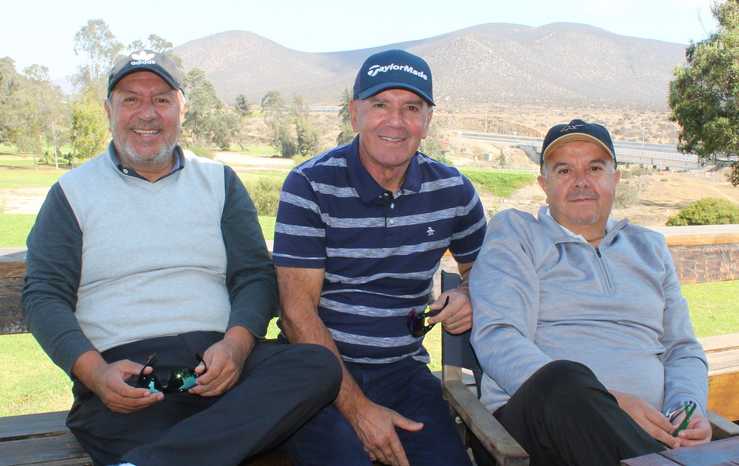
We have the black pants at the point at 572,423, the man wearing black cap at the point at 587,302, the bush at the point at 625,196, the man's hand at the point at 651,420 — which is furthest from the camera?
the bush at the point at 625,196

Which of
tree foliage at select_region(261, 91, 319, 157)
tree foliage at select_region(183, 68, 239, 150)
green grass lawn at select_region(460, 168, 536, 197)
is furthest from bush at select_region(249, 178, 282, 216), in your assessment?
tree foliage at select_region(183, 68, 239, 150)

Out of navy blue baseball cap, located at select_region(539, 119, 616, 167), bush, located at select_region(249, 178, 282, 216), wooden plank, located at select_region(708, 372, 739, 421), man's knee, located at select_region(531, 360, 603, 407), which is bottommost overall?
bush, located at select_region(249, 178, 282, 216)

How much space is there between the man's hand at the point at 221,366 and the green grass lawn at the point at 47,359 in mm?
2571

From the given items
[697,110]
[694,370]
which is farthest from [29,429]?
[697,110]

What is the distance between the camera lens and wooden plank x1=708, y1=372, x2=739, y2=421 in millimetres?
3232

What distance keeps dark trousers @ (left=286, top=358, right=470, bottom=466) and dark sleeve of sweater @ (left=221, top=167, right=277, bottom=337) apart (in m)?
0.42

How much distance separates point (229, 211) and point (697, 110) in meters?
25.0

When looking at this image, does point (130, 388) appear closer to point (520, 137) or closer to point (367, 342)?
point (367, 342)

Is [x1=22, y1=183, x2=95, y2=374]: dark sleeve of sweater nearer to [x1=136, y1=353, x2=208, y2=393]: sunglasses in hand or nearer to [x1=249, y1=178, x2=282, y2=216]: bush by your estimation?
[x1=136, y1=353, x2=208, y2=393]: sunglasses in hand

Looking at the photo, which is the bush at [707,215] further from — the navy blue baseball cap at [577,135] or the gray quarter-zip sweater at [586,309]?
the navy blue baseball cap at [577,135]

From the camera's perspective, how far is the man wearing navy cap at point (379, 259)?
8.79 ft

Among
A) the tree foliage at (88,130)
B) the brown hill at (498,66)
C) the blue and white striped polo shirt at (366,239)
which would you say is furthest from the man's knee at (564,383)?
the brown hill at (498,66)

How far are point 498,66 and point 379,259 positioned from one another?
11428 centimetres

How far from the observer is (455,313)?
2742mm
